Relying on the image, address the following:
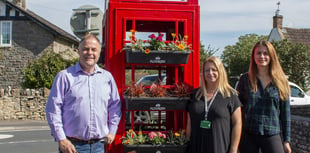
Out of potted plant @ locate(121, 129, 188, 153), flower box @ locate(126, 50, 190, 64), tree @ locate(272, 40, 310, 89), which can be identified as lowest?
potted plant @ locate(121, 129, 188, 153)

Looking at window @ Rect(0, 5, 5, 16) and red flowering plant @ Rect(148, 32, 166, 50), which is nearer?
red flowering plant @ Rect(148, 32, 166, 50)

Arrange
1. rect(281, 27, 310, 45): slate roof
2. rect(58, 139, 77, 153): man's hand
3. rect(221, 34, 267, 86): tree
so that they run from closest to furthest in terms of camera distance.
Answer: rect(58, 139, 77, 153): man's hand
rect(221, 34, 267, 86): tree
rect(281, 27, 310, 45): slate roof

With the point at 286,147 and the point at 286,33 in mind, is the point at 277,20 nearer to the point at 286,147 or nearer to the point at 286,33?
the point at 286,33

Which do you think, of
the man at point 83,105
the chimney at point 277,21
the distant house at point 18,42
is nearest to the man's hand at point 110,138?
the man at point 83,105

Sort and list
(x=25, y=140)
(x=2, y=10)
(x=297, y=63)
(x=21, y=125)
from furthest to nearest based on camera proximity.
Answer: (x=2, y=10) → (x=297, y=63) → (x=21, y=125) → (x=25, y=140)

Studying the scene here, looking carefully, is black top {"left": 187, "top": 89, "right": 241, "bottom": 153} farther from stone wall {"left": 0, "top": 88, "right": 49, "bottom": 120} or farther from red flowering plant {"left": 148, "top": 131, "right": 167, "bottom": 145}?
stone wall {"left": 0, "top": 88, "right": 49, "bottom": 120}

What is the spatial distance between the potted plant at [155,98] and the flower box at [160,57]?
24 centimetres

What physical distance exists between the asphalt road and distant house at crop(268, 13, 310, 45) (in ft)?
61.8

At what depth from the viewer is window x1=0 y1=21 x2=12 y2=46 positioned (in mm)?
22141

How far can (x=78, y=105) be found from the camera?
9.95 ft

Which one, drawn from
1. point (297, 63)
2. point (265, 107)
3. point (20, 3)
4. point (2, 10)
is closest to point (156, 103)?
point (265, 107)

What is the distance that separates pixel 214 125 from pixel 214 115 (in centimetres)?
Answer: 9

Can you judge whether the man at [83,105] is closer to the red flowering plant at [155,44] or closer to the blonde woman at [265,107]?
the red flowering plant at [155,44]

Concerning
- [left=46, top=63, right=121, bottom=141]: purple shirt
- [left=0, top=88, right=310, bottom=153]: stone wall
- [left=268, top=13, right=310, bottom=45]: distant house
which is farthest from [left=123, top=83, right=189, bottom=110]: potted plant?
[left=268, top=13, right=310, bottom=45]: distant house
